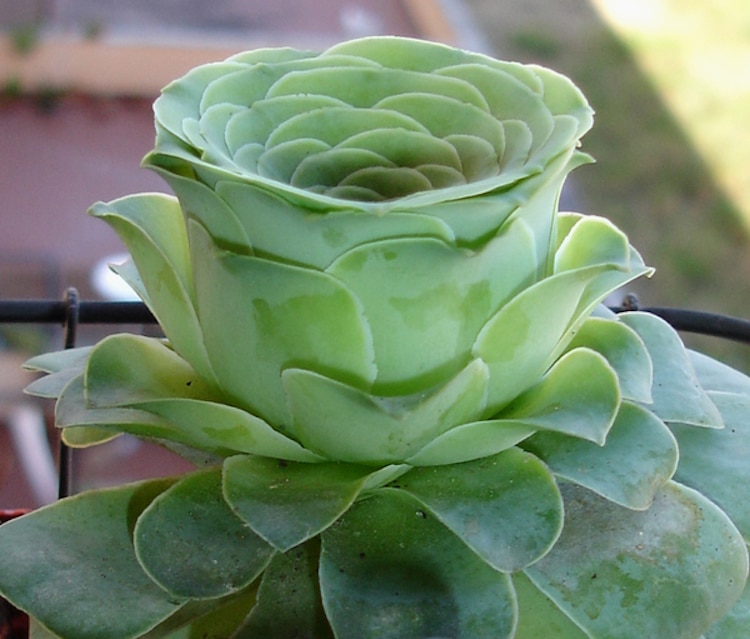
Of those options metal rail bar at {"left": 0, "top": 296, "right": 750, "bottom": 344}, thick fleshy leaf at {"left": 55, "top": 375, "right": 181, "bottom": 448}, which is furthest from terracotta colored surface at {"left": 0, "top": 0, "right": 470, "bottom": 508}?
thick fleshy leaf at {"left": 55, "top": 375, "right": 181, "bottom": 448}

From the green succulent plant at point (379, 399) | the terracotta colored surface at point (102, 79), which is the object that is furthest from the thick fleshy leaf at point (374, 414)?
the terracotta colored surface at point (102, 79)

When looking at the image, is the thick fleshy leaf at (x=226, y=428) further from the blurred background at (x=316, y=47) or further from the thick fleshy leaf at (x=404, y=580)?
the blurred background at (x=316, y=47)

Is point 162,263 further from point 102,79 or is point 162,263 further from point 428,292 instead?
point 102,79

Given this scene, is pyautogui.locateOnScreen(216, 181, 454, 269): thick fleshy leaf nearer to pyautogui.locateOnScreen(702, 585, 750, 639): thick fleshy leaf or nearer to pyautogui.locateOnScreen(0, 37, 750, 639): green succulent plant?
pyautogui.locateOnScreen(0, 37, 750, 639): green succulent plant

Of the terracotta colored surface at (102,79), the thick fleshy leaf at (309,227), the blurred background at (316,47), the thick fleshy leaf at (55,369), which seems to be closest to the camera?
the thick fleshy leaf at (309,227)

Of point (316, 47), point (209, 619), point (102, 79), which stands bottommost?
point (102, 79)

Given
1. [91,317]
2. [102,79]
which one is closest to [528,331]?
[91,317]
